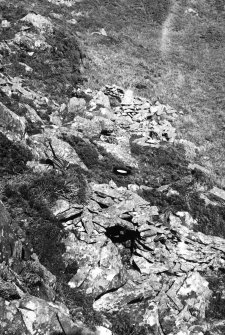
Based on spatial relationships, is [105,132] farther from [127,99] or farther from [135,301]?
[135,301]

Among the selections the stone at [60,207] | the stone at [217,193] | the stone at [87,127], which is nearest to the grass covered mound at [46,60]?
the stone at [87,127]

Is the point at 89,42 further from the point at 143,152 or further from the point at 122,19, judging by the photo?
the point at 143,152

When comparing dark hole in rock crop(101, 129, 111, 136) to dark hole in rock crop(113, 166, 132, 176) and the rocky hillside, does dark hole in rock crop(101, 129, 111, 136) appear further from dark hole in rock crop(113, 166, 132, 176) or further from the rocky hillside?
dark hole in rock crop(113, 166, 132, 176)

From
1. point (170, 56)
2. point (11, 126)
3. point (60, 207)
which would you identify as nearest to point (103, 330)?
point (60, 207)

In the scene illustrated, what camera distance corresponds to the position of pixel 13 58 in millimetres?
27359

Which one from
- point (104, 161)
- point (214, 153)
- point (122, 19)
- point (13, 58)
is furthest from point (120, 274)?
point (122, 19)

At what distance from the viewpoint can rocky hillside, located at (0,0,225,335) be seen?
9.39 m

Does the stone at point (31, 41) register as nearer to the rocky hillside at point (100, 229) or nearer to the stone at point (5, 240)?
the rocky hillside at point (100, 229)

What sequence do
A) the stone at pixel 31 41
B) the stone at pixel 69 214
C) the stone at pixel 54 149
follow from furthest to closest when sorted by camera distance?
the stone at pixel 31 41 → the stone at pixel 54 149 → the stone at pixel 69 214

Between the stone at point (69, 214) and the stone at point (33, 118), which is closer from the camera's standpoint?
the stone at point (69, 214)

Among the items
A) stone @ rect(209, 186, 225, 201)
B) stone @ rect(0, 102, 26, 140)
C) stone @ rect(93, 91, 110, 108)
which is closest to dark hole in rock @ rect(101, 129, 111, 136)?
stone @ rect(93, 91, 110, 108)

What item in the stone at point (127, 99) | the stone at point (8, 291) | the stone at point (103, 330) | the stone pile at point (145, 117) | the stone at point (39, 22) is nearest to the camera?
the stone at point (8, 291)

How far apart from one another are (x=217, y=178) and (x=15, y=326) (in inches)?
658

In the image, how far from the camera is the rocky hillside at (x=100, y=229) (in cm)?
939
